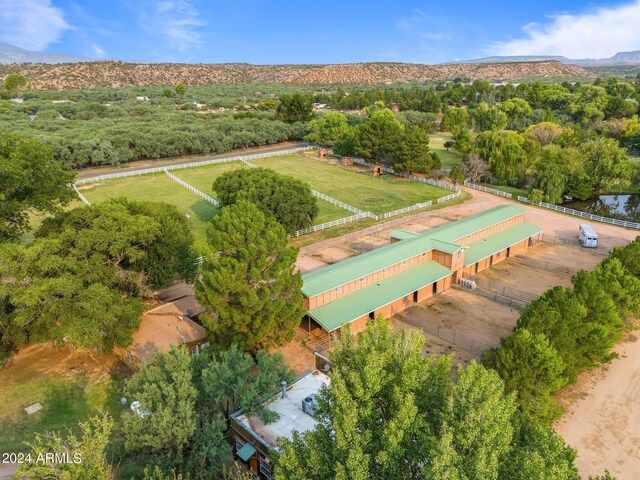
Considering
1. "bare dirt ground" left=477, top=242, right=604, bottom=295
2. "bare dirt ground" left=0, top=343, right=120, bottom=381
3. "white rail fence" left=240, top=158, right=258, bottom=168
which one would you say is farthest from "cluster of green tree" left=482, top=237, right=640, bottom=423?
"white rail fence" left=240, top=158, right=258, bottom=168

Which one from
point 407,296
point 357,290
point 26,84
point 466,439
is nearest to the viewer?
point 466,439

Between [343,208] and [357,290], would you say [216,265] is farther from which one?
[343,208]

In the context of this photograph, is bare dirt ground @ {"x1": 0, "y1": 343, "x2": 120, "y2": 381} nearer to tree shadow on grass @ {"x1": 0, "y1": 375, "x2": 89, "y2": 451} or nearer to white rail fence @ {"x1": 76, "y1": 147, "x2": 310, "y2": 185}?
tree shadow on grass @ {"x1": 0, "y1": 375, "x2": 89, "y2": 451}

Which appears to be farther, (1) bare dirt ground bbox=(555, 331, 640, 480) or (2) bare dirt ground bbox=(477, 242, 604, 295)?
(2) bare dirt ground bbox=(477, 242, 604, 295)

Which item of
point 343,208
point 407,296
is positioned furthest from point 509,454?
point 343,208

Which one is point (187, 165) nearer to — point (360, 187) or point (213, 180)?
point (213, 180)
